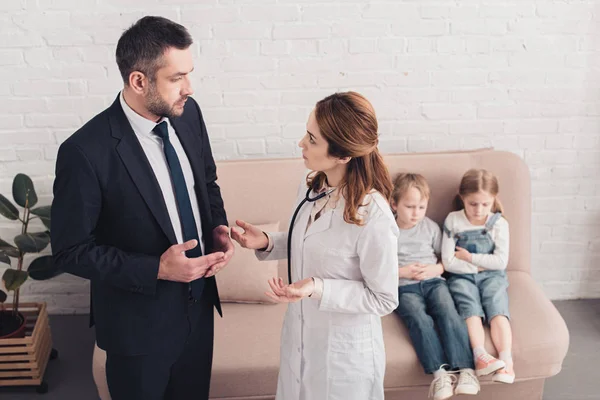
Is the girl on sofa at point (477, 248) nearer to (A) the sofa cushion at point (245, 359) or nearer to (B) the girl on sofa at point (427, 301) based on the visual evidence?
(B) the girl on sofa at point (427, 301)

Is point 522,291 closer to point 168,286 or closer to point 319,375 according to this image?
point 319,375

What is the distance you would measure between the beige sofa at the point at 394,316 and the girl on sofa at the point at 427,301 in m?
0.08

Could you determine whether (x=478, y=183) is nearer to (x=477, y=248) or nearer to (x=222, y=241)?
(x=477, y=248)

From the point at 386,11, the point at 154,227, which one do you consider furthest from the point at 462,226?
the point at 154,227

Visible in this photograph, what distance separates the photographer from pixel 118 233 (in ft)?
6.44

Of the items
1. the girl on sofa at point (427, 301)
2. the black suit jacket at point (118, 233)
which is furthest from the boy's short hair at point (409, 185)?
the black suit jacket at point (118, 233)

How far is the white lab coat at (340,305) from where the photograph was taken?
6.29 ft

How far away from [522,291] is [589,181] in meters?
0.88

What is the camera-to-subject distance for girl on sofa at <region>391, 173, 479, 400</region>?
260 centimetres

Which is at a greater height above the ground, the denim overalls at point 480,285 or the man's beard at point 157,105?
the man's beard at point 157,105

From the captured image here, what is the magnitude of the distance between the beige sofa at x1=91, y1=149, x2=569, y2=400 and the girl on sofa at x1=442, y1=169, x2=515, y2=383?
0.34 ft

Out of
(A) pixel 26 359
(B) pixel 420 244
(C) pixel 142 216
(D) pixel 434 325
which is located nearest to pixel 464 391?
(D) pixel 434 325

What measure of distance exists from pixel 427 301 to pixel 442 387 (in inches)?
17.9

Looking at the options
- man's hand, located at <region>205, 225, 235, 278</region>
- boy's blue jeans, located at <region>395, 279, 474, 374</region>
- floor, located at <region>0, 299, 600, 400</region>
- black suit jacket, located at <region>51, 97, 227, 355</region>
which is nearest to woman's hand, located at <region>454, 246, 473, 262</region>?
boy's blue jeans, located at <region>395, 279, 474, 374</region>
